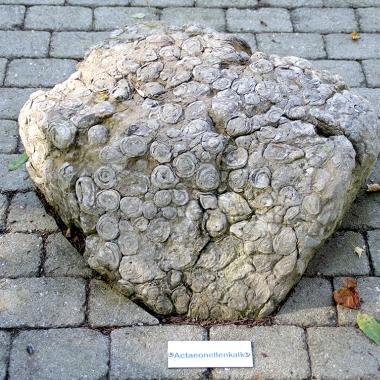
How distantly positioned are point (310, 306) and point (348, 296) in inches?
7.6

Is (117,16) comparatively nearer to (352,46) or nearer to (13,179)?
(352,46)

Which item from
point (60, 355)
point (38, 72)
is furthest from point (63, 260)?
point (38, 72)

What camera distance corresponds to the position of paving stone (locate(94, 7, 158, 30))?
536cm

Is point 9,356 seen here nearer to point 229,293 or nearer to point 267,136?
point 229,293

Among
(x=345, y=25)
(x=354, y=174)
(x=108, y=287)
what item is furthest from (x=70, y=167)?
(x=345, y=25)

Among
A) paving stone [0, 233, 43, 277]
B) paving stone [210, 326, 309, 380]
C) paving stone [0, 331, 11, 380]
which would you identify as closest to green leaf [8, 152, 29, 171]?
paving stone [0, 233, 43, 277]

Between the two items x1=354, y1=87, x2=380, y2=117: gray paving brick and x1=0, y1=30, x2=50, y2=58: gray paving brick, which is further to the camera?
x1=0, y1=30, x2=50, y2=58: gray paving brick

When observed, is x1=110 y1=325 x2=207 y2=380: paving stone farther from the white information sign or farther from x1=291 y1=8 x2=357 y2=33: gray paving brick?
x1=291 y1=8 x2=357 y2=33: gray paving brick

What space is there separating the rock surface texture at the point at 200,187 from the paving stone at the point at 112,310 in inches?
2.5

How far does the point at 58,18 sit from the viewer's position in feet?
17.6

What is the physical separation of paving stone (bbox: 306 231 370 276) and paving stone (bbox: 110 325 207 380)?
72 centimetres

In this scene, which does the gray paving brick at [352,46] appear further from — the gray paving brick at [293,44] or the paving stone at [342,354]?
the paving stone at [342,354]

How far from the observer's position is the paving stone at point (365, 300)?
3521 mm

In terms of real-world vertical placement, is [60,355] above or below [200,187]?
below
